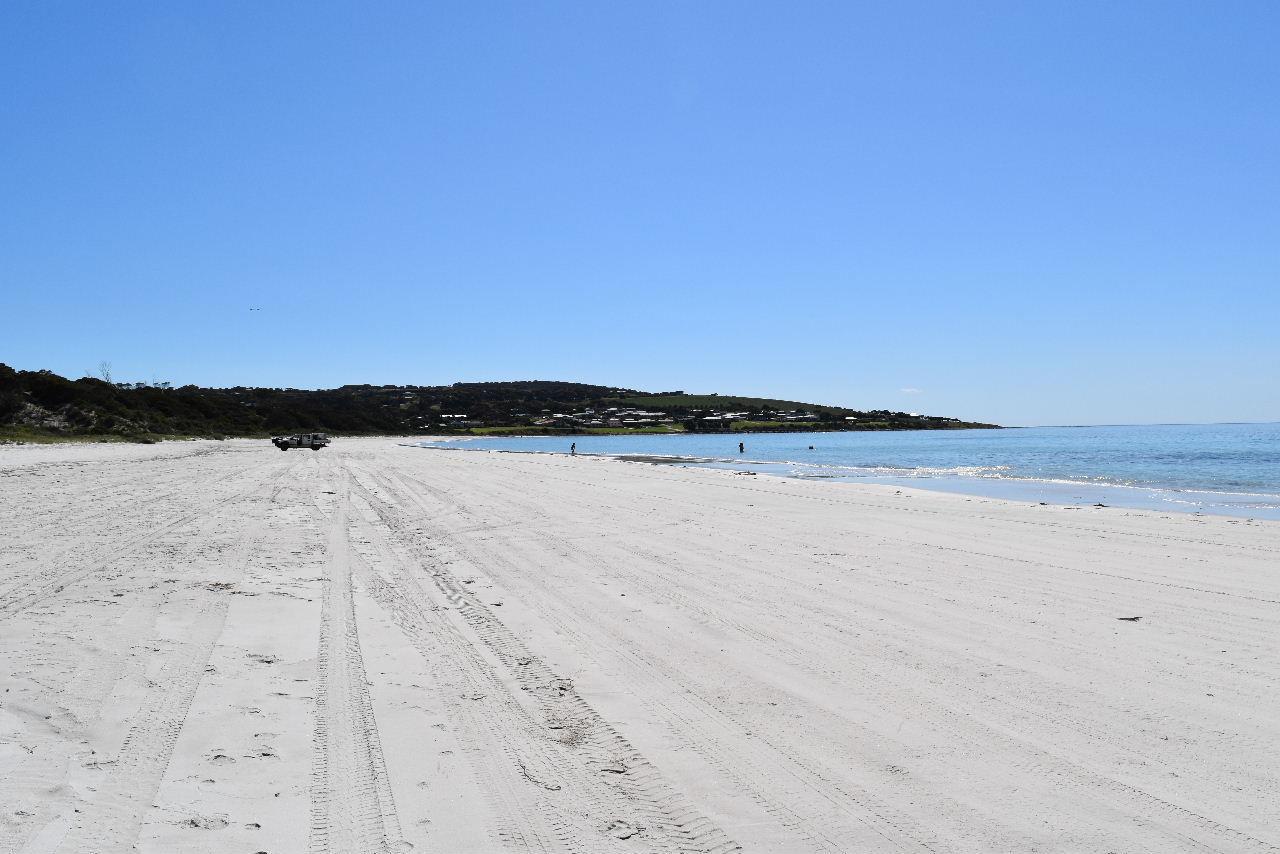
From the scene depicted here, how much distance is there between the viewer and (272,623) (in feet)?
22.6

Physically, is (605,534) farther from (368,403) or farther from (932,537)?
(368,403)

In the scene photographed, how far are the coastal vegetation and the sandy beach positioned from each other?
4874 cm

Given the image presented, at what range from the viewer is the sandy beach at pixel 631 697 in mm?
3527

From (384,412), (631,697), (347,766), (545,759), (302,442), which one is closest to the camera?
(347,766)

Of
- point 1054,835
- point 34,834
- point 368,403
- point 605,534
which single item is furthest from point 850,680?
point 368,403

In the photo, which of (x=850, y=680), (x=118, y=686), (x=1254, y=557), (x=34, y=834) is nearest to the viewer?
(x=34, y=834)

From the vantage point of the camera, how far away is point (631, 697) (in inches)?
205

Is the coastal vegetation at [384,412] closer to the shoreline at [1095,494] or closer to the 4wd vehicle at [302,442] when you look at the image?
the 4wd vehicle at [302,442]

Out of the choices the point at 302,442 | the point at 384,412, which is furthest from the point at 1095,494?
the point at 384,412

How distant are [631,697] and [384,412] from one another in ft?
462

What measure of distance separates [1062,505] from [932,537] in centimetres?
806

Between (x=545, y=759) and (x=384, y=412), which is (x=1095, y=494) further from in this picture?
(x=384, y=412)

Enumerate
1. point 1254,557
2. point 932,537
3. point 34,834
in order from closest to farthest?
1. point 34,834
2. point 1254,557
3. point 932,537

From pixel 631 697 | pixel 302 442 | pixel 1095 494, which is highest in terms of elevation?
pixel 302 442
